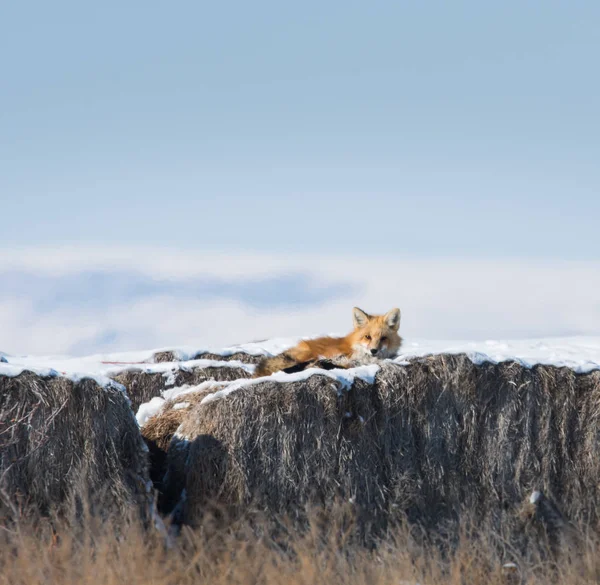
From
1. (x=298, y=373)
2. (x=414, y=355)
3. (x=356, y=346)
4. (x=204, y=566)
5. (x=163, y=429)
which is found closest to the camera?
(x=204, y=566)

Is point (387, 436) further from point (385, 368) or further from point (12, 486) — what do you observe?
point (12, 486)

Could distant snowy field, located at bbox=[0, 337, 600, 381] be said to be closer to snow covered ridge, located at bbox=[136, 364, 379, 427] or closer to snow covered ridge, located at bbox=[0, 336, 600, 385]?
snow covered ridge, located at bbox=[0, 336, 600, 385]

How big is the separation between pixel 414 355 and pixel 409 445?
3.62 ft

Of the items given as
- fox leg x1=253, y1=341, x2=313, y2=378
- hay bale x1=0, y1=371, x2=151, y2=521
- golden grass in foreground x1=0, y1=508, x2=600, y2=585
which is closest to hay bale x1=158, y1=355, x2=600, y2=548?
hay bale x1=0, y1=371, x2=151, y2=521

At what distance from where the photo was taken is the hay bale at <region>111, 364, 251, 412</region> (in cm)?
1238

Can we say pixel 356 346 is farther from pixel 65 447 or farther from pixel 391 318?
pixel 65 447

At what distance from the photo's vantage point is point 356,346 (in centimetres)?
1052

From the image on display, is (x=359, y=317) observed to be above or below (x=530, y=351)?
above

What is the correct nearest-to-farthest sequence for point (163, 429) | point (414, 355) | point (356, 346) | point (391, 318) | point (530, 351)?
point (163, 429) < point (414, 355) < point (356, 346) < point (391, 318) < point (530, 351)

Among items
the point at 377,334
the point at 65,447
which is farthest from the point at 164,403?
the point at 377,334

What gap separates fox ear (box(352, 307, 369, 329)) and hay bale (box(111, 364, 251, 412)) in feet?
8.90

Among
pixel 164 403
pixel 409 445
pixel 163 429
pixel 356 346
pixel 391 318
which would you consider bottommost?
pixel 409 445

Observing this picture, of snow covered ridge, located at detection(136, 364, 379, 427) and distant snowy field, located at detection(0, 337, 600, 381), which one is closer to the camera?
snow covered ridge, located at detection(136, 364, 379, 427)

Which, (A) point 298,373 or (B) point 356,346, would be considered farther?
(B) point 356,346
